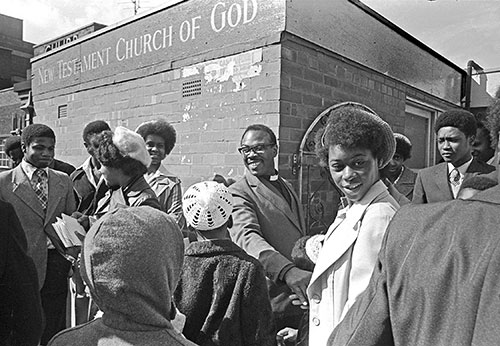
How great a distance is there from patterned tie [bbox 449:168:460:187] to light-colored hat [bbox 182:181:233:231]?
6.65 ft

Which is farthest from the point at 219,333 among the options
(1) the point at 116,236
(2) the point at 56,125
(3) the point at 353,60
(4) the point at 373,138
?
(2) the point at 56,125

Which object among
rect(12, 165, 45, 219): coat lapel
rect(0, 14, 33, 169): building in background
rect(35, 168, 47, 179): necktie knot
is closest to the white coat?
rect(12, 165, 45, 219): coat lapel

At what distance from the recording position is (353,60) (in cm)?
445

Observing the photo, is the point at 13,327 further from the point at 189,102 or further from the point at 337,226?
the point at 189,102

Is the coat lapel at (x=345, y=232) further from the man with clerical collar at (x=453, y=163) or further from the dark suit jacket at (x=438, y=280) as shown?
the man with clerical collar at (x=453, y=163)

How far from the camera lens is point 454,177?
10.9 ft

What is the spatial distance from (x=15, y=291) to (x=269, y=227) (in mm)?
1358

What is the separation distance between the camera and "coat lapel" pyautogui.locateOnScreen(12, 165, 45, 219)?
3.14m

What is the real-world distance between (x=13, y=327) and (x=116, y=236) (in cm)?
84

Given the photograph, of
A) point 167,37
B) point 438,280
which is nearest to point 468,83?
point 167,37

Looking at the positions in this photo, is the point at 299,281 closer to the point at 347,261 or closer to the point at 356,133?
the point at 347,261

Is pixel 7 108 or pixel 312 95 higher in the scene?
pixel 7 108

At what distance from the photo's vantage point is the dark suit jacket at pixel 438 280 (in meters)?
0.92

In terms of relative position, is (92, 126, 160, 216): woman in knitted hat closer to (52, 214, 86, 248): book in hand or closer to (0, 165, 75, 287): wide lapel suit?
(52, 214, 86, 248): book in hand
